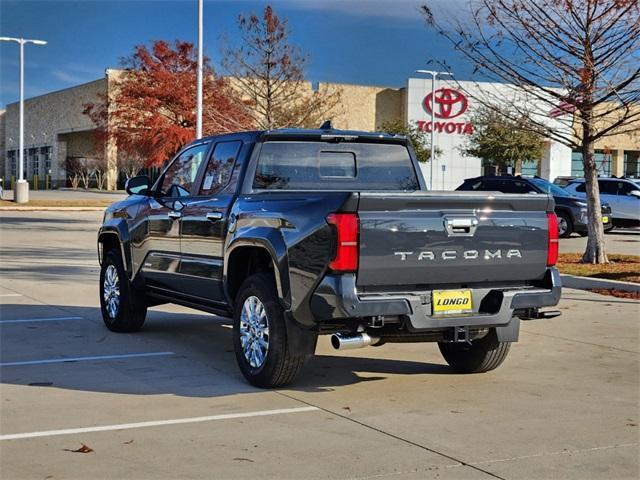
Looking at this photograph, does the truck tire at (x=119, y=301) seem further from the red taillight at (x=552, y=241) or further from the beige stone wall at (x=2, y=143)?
the beige stone wall at (x=2, y=143)

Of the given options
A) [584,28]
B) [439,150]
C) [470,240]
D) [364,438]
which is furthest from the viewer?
[439,150]

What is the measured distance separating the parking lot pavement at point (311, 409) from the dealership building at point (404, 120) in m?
43.2

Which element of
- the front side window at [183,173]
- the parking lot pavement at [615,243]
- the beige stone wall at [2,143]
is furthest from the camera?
the beige stone wall at [2,143]

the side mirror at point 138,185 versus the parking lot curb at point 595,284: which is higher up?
the side mirror at point 138,185

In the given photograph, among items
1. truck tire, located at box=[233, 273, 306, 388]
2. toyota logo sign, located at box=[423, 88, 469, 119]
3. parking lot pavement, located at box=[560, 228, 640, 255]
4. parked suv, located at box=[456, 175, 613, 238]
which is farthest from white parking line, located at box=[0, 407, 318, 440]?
toyota logo sign, located at box=[423, 88, 469, 119]

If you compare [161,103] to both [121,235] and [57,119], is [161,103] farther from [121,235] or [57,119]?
[57,119]

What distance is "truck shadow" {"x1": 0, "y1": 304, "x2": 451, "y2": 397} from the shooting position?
7.53 m

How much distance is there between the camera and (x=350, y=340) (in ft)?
21.8

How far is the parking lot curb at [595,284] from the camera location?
13984 mm

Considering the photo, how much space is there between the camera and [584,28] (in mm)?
15672

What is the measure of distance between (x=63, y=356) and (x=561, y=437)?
4772mm

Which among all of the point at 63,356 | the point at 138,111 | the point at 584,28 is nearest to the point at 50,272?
the point at 63,356

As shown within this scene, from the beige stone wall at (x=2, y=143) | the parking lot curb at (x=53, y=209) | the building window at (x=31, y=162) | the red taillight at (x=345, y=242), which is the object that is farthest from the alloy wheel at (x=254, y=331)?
the beige stone wall at (x=2, y=143)

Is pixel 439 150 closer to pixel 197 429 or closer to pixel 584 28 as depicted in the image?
pixel 584 28
